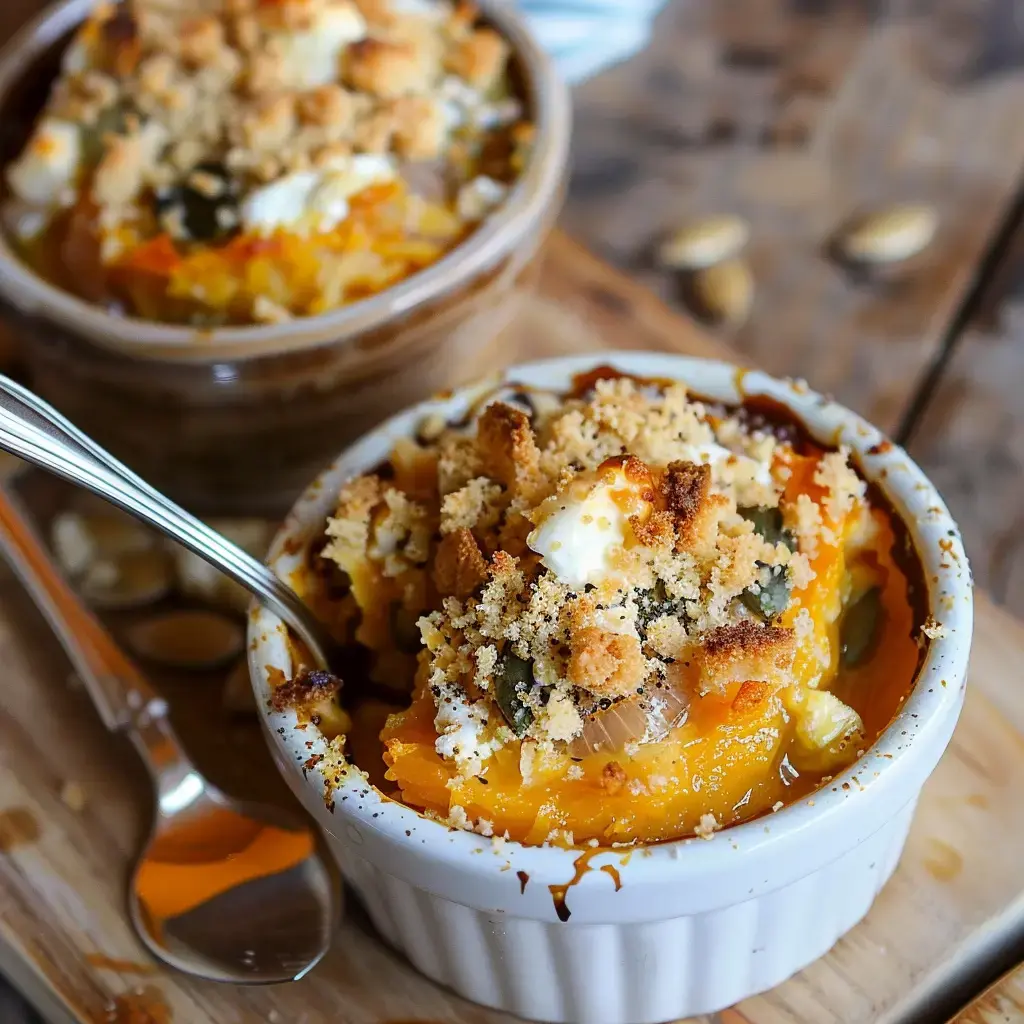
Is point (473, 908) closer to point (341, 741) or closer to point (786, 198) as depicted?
point (341, 741)

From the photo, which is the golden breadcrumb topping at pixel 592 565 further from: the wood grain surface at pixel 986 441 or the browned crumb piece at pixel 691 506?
the wood grain surface at pixel 986 441

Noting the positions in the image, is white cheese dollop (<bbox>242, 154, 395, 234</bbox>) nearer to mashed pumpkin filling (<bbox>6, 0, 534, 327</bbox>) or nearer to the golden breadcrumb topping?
mashed pumpkin filling (<bbox>6, 0, 534, 327</bbox>)

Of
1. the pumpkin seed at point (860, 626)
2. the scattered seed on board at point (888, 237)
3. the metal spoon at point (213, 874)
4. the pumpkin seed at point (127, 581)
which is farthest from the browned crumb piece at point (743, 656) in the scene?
the scattered seed on board at point (888, 237)

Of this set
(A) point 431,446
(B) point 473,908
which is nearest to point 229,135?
(A) point 431,446

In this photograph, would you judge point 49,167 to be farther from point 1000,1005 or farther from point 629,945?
point 1000,1005

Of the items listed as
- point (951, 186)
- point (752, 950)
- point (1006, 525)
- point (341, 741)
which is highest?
point (341, 741)

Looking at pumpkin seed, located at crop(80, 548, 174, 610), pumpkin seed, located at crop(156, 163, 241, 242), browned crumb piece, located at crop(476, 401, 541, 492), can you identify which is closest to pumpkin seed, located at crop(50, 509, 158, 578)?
pumpkin seed, located at crop(80, 548, 174, 610)
